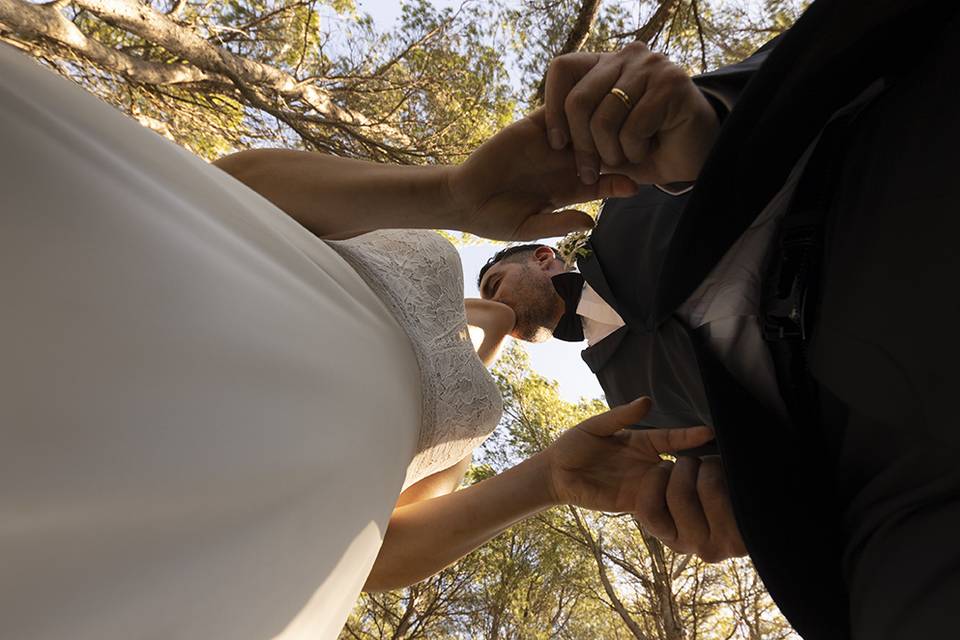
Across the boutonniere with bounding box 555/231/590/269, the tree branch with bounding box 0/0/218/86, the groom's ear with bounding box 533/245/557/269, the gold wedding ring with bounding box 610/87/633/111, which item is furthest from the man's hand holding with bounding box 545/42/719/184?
the tree branch with bounding box 0/0/218/86

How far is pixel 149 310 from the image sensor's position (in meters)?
0.80

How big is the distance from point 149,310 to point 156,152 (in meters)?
0.33

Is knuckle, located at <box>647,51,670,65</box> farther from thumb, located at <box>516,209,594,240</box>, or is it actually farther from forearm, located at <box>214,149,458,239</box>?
forearm, located at <box>214,149,458,239</box>

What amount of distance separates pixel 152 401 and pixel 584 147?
782mm

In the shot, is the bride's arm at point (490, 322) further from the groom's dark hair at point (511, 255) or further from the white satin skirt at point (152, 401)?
the white satin skirt at point (152, 401)

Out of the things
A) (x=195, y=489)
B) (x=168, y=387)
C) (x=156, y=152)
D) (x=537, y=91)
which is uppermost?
(x=537, y=91)

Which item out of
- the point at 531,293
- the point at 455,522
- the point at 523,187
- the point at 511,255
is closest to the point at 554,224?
the point at 523,187

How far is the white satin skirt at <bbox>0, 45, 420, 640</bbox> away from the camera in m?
0.67

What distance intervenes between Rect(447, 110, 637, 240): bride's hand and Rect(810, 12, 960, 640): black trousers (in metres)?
0.40

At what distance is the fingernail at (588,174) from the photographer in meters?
1.03

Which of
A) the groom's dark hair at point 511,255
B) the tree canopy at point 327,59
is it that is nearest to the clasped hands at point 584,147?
the groom's dark hair at point 511,255

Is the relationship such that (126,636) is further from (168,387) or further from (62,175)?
(62,175)

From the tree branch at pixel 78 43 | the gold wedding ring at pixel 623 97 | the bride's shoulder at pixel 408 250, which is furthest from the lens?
the tree branch at pixel 78 43

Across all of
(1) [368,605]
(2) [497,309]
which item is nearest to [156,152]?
(2) [497,309]
